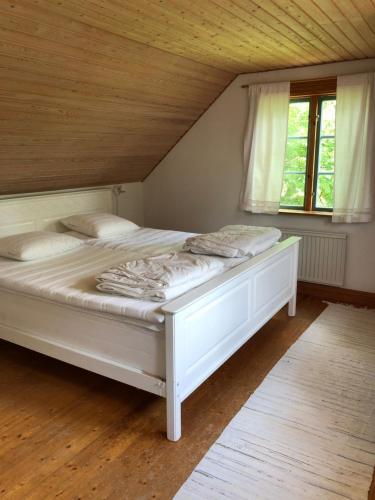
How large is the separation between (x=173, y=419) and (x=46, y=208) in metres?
2.43

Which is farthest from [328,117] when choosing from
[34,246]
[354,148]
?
[34,246]

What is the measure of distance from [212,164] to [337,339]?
218 cm

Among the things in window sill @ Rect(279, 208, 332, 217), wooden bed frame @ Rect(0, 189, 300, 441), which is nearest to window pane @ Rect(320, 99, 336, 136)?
window sill @ Rect(279, 208, 332, 217)

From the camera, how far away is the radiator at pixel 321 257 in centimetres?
396

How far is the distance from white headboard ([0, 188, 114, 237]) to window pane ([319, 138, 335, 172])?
7.03ft

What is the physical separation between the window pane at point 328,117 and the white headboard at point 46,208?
221cm

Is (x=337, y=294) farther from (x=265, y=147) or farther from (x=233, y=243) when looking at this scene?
(x=233, y=243)

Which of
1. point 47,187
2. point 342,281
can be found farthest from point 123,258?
point 342,281

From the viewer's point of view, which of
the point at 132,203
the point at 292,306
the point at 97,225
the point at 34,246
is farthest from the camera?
the point at 132,203

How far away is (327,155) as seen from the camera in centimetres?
401

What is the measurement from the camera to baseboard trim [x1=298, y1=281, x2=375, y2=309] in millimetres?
3928

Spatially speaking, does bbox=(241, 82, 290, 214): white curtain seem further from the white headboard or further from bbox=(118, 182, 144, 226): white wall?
the white headboard

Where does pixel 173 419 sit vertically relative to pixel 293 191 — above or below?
below

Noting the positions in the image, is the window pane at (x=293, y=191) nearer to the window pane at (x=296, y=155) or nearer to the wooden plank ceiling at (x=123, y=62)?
the window pane at (x=296, y=155)
